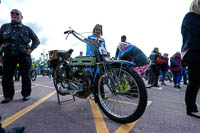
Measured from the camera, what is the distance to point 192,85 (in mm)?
1937

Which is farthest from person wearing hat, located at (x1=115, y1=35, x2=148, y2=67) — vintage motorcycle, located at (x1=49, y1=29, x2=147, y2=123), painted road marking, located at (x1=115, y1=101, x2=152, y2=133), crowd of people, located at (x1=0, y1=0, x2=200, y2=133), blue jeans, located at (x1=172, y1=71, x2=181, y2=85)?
blue jeans, located at (x1=172, y1=71, x2=181, y2=85)

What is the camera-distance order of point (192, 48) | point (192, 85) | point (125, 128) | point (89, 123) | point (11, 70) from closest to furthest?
point (125, 128) < point (89, 123) < point (192, 48) < point (192, 85) < point (11, 70)

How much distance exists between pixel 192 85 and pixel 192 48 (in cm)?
62

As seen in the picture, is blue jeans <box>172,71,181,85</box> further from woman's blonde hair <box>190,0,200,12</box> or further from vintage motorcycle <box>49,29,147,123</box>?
woman's blonde hair <box>190,0,200,12</box>

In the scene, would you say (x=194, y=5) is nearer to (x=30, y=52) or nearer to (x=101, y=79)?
(x=101, y=79)

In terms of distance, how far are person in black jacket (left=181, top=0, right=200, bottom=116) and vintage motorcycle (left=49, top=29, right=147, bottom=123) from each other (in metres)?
0.90

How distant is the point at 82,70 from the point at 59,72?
30.0 inches

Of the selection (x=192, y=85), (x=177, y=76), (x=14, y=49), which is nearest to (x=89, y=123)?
(x=192, y=85)

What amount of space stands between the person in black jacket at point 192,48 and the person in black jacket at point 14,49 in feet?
10.3

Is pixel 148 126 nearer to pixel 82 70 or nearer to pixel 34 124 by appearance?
pixel 82 70

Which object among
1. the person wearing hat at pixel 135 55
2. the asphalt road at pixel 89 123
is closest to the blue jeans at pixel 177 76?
the person wearing hat at pixel 135 55

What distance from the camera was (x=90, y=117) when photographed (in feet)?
6.01

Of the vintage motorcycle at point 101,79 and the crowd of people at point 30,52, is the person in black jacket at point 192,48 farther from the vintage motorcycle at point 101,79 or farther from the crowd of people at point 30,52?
the vintage motorcycle at point 101,79

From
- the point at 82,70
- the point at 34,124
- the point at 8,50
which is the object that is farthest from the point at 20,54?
the point at 34,124
